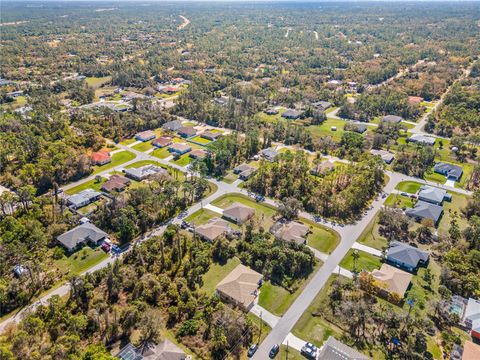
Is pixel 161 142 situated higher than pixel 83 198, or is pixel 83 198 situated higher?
pixel 161 142

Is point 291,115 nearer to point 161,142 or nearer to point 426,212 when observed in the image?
point 161,142

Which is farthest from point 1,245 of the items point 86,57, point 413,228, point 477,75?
point 477,75

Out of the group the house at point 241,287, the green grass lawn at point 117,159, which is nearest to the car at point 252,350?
the house at point 241,287

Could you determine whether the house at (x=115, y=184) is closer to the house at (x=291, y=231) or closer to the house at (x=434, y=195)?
the house at (x=291, y=231)

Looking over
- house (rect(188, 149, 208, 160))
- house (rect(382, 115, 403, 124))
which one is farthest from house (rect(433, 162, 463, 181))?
house (rect(188, 149, 208, 160))

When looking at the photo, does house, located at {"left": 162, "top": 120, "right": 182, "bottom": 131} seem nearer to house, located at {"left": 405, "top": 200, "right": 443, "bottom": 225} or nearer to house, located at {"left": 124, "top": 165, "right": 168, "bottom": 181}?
house, located at {"left": 124, "top": 165, "right": 168, "bottom": 181}

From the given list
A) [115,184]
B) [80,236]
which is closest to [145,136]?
[115,184]
